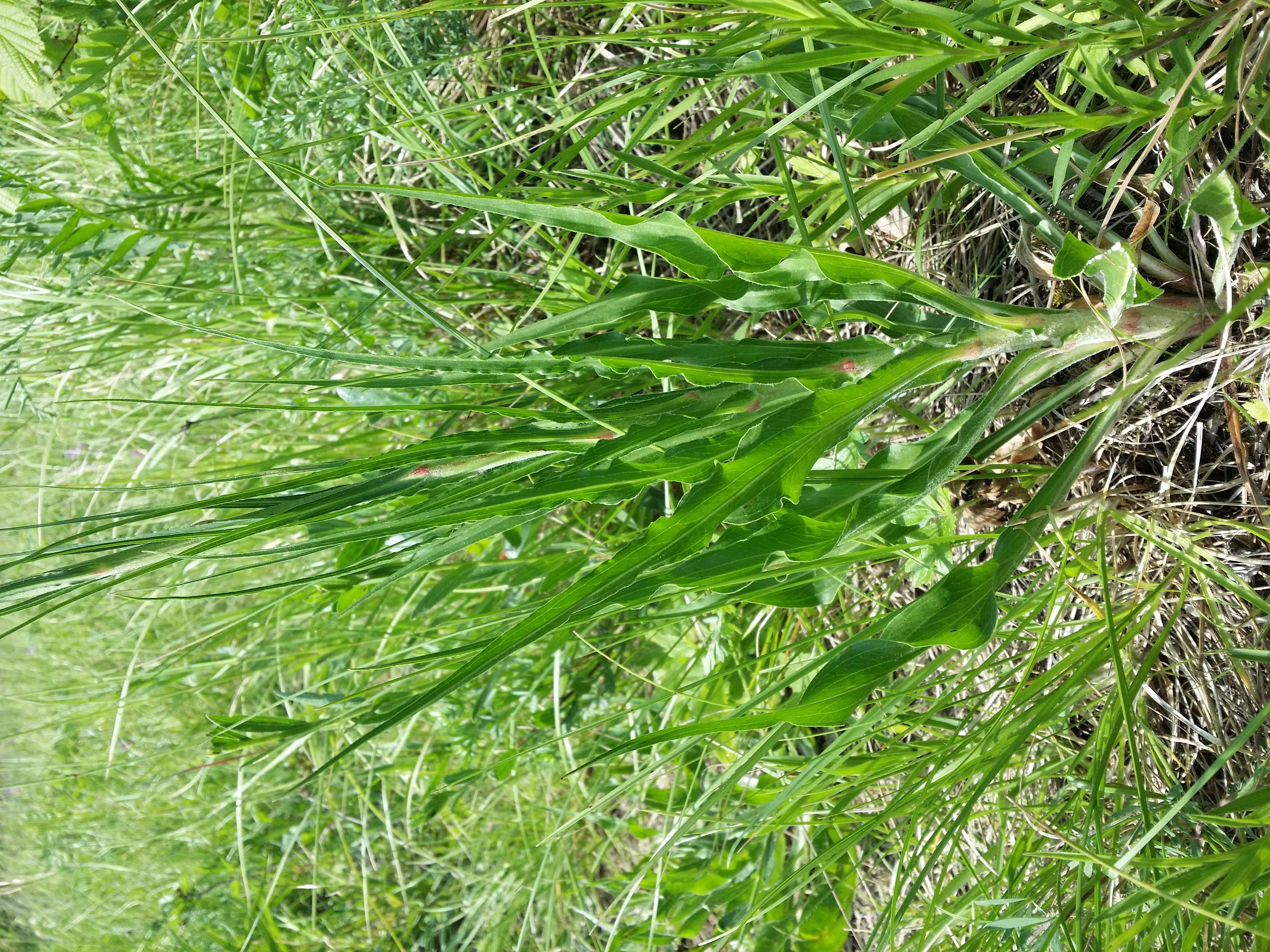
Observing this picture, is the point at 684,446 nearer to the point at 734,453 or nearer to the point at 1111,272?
the point at 734,453

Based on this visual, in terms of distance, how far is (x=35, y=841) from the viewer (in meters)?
2.66

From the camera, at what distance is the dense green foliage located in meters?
0.75

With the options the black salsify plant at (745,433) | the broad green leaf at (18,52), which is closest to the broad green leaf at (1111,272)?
the black salsify plant at (745,433)

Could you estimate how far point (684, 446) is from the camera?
0.78 m

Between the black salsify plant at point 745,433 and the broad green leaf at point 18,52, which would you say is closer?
the black salsify plant at point 745,433

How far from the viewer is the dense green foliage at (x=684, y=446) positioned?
75 centimetres

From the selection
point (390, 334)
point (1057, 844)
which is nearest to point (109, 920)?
point (390, 334)

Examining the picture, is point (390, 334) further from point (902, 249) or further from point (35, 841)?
point (35, 841)

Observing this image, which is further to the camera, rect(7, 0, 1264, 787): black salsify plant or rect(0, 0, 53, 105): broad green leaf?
rect(0, 0, 53, 105): broad green leaf

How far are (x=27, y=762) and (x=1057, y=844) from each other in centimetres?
227

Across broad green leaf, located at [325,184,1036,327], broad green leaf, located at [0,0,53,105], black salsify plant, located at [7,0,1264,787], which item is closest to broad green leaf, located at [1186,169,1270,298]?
black salsify plant, located at [7,0,1264,787]

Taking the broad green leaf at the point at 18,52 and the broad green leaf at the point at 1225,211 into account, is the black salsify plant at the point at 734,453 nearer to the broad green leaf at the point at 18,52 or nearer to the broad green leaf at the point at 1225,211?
the broad green leaf at the point at 1225,211

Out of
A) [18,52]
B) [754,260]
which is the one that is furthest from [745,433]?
[18,52]

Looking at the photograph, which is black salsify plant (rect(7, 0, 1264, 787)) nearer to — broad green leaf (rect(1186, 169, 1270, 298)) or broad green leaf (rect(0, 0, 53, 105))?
broad green leaf (rect(1186, 169, 1270, 298))
